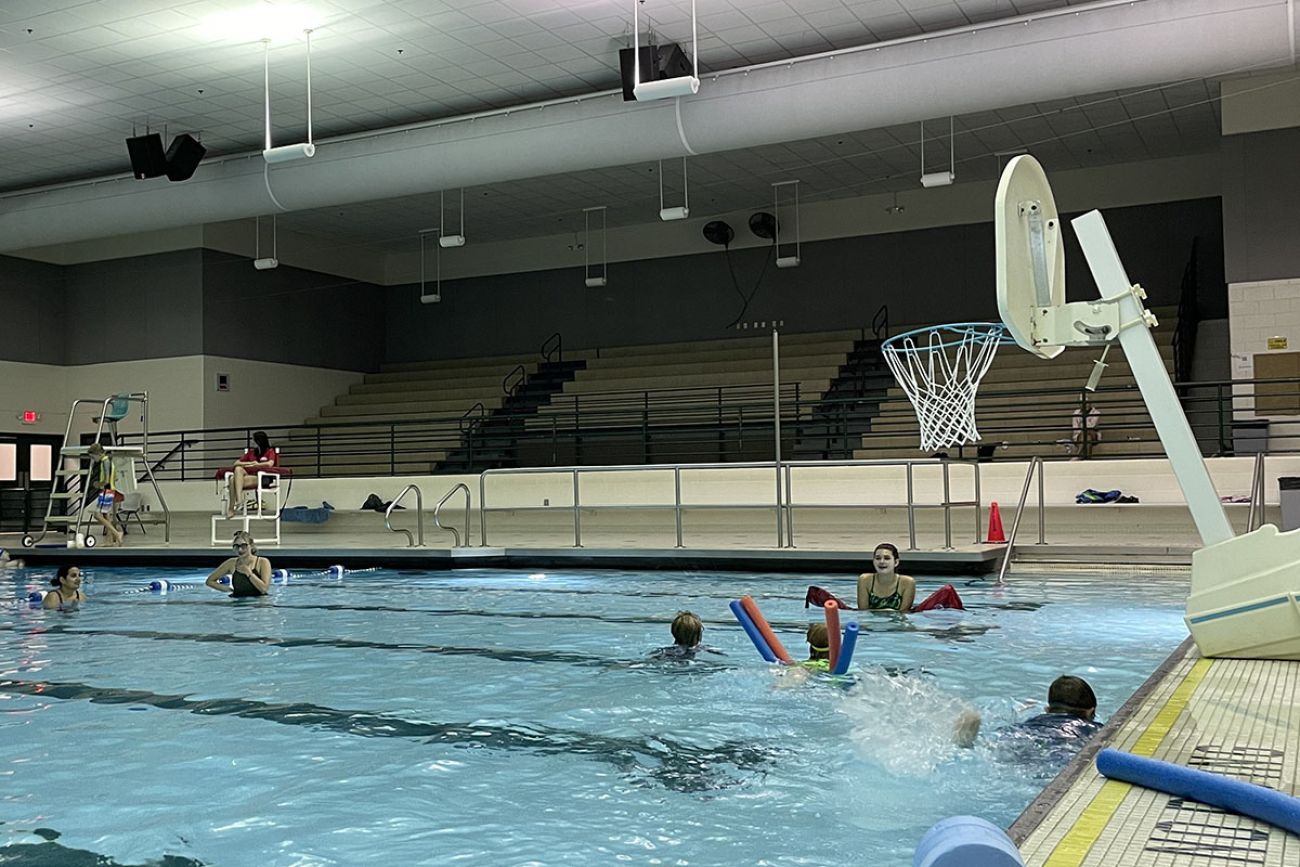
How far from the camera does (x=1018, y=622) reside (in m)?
8.19

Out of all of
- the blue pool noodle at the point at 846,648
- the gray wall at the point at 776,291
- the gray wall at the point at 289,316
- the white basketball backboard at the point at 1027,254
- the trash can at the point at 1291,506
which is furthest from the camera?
the gray wall at the point at 289,316

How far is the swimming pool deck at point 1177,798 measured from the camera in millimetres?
2328

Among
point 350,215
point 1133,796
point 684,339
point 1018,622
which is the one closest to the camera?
point 1133,796

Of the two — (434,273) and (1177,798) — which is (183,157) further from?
(1177,798)

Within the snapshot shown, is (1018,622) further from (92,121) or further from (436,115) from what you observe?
(92,121)

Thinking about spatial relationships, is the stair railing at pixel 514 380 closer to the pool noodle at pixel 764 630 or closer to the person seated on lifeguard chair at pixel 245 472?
the person seated on lifeguard chair at pixel 245 472

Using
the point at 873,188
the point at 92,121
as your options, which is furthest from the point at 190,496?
the point at 873,188

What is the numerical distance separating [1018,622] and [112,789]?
19.8ft

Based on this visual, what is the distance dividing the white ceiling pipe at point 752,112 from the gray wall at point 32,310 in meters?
4.94

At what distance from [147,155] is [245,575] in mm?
6814

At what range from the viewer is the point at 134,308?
72.1 ft

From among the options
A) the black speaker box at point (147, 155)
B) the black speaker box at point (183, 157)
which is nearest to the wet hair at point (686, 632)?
the black speaker box at point (183, 157)

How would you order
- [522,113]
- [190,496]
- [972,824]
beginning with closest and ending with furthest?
[972,824] < [522,113] < [190,496]

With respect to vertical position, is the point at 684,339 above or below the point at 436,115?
below
